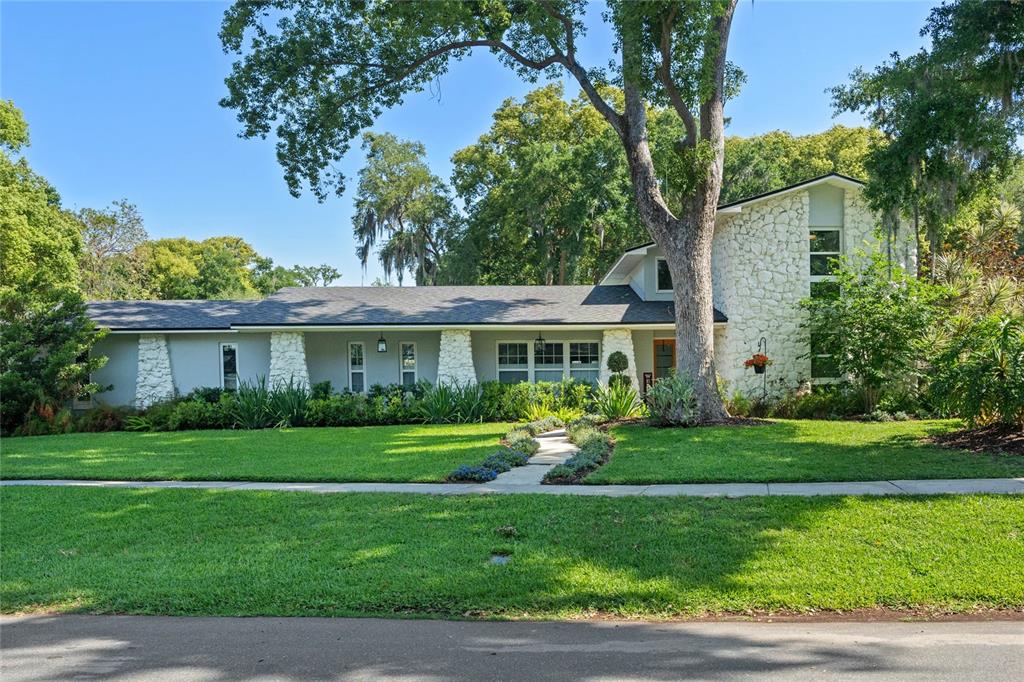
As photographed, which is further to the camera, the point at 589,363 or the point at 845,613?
the point at 589,363

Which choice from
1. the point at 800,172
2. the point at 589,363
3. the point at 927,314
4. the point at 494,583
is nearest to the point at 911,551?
the point at 494,583

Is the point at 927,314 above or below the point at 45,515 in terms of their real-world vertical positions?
above

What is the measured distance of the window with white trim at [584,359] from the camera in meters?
19.9

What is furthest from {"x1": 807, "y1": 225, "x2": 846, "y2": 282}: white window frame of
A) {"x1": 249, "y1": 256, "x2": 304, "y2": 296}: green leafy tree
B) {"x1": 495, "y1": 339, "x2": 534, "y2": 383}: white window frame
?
{"x1": 249, "y1": 256, "x2": 304, "y2": 296}: green leafy tree

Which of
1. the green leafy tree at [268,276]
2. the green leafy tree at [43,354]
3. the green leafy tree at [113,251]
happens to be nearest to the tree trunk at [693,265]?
the green leafy tree at [43,354]

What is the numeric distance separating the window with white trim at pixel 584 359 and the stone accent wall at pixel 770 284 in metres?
3.91

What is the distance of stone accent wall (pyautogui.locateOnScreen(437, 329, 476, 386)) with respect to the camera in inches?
729

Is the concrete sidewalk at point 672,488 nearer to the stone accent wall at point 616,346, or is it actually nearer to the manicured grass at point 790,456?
the manicured grass at point 790,456

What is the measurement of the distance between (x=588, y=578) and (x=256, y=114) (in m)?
15.0

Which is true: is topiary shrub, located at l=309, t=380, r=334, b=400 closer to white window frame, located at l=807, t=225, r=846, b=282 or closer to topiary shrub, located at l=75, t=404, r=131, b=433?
topiary shrub, located at l=75, t=404, r=131, b=433

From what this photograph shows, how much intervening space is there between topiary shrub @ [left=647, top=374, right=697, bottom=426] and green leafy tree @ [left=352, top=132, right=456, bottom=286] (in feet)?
83.0

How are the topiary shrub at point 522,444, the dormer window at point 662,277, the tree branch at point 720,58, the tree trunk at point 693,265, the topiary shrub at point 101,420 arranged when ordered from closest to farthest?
the topiary shrub at point 522,444 → the tree branch at point 720,58 → the tree trunk at point 693,265 → the topiary shrub at point 101,420 → the dormer window at point 662,277

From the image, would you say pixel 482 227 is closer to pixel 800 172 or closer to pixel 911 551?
pixel 800 172

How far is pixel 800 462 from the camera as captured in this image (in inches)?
386
